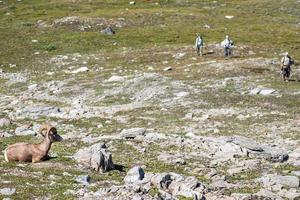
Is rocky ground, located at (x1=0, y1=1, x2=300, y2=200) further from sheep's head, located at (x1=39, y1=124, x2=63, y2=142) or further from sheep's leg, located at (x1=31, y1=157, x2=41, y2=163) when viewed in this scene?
sheep's head, located at (x1=39, y1=124, x2=63, y2=142)

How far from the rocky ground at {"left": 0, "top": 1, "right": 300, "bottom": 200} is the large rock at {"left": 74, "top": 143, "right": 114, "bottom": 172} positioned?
38 millimetres

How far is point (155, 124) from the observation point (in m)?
30.6

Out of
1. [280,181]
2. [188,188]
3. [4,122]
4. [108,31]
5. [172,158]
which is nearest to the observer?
[188,188]

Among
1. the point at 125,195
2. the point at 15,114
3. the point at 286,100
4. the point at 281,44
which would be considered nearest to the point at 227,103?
the point at 286,100

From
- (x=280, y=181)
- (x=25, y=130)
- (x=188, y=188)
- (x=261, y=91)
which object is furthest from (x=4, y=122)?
(x=261, y=91)

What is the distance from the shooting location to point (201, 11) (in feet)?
307

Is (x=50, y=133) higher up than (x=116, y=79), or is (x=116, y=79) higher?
(x=50, y=133)

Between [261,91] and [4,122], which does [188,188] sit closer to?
[4,122]

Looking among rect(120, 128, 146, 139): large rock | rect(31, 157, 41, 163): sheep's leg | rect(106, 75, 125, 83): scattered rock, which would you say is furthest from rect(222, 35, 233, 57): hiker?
rect(31, 157, 41, 163): sheep's leg

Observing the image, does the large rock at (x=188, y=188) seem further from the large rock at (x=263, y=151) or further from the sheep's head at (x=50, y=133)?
the large rock at (x=263, y=151)

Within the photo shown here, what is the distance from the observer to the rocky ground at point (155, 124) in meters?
17.8

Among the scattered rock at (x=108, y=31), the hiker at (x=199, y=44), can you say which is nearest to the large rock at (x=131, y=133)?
the hiker at (x=199, y=44)

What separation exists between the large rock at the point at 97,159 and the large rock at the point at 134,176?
115 cm

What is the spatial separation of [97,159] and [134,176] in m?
1.95
